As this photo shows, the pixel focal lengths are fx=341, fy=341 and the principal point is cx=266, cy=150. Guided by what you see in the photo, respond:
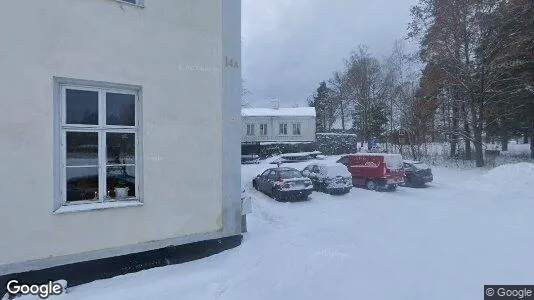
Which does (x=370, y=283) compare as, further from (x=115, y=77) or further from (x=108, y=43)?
(x=108, y=43)

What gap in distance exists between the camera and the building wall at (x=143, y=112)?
4.59m

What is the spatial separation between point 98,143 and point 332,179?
1182 centimetres

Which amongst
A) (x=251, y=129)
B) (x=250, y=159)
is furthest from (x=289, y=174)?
(x=251, y=129)

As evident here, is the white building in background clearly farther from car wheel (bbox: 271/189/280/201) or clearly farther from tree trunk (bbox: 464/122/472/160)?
car wheel (bbox: 271/189/280/201)

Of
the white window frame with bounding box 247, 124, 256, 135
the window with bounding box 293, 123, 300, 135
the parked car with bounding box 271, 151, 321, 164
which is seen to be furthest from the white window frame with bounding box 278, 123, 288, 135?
the parked car with bounding box 271, 151, 321, 164

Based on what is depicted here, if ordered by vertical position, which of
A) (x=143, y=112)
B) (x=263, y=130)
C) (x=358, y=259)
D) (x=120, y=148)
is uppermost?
(x=263, y=130)

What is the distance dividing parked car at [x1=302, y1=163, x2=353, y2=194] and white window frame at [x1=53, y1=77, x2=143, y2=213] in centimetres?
1118

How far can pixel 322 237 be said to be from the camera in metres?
8.28

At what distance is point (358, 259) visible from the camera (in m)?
6.49

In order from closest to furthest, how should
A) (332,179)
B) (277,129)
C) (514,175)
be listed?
(332,179), (514,175), (277,129)

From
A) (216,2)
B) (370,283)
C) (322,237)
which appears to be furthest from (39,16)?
(322,237)

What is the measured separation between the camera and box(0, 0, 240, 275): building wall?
4590 millimetres

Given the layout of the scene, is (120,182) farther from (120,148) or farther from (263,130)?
(263,130)

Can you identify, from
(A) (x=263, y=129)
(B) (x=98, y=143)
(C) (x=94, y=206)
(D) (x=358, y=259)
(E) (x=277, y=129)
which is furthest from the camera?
(A) (x=263, y=129)
